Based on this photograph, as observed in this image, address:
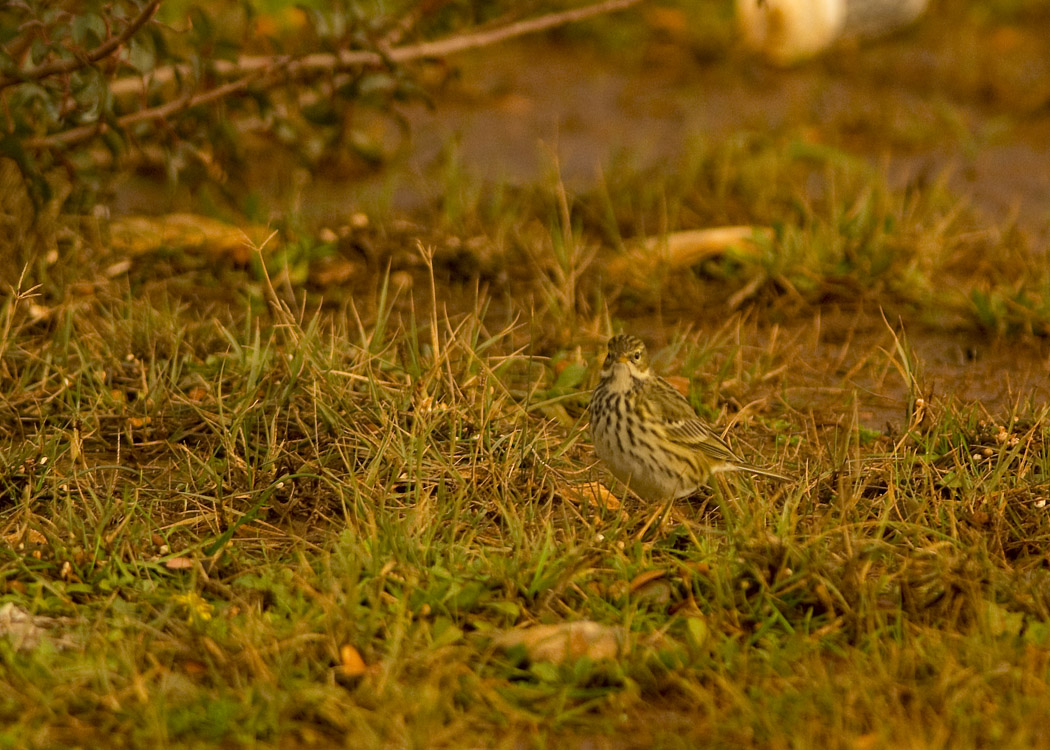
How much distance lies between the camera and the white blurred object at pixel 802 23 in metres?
9.85

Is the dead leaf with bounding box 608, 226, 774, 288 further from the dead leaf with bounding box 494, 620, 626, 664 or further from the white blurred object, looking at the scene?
the white blurred object

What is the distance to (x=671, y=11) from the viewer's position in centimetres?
1052

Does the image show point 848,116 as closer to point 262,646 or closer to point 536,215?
point 536,215

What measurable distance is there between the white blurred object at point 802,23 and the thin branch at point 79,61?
552 centimetres

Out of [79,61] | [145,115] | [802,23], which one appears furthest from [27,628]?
[802,23]

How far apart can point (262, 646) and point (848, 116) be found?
21.0 ft

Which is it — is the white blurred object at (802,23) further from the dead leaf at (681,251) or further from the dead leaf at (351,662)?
the dead leaf at (351,662)

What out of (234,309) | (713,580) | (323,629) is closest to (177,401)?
(234,309)

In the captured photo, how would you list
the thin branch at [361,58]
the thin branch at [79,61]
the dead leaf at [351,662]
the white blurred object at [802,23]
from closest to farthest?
1. the dead leaf at [351,662]
2. the thin branch at [79,61]
3. the thin branch at [361,58]
4. the white blurred object at [802,23]

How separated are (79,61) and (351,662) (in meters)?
2.92

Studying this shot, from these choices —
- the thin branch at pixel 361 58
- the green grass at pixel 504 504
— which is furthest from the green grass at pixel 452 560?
the thin branch at pixel 361 58

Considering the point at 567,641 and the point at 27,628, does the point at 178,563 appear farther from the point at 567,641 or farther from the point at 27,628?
the point at 567,641

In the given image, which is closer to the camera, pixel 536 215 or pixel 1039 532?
pixel 1039 532

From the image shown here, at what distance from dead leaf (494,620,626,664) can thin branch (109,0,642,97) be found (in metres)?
3.43
